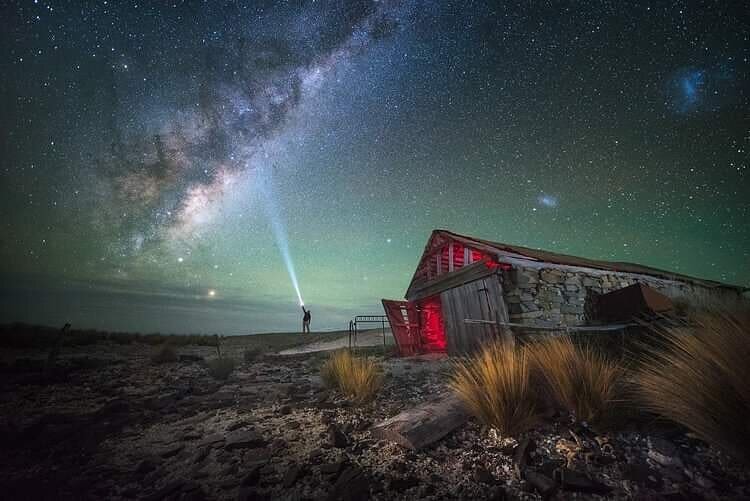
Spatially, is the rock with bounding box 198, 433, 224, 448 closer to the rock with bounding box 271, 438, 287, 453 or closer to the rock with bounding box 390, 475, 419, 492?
the rock with bounding box 271, 438, 287, 453

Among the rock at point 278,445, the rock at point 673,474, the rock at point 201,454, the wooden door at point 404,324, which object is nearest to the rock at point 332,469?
the rock at point 278,445

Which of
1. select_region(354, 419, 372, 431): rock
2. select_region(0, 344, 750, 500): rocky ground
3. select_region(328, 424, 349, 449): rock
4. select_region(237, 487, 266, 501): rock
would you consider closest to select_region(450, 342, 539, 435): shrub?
select_region(0, 344, 750, 500): rocky ground

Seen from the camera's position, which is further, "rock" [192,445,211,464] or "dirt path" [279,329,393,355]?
"dirt path" [279,329,393,355]

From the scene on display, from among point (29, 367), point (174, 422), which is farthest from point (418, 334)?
point (29, 367)

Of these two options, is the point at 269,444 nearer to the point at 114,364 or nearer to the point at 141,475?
the point at 141,475

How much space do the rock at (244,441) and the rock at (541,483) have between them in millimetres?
3019

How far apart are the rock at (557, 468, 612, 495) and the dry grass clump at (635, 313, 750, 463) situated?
2.85 ft

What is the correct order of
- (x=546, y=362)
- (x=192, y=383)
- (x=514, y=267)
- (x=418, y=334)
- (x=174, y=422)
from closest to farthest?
(x=546, y=362)
(x=174, y=422)
(x=192, y=383)
(x=514, y=267)
(x=418, y=334)

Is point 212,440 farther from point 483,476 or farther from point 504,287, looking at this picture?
point 504,287

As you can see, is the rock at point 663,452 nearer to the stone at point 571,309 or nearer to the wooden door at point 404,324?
the stone at point 571,309

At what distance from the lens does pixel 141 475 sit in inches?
125

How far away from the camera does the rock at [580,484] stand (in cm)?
222

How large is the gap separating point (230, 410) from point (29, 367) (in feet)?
26.2

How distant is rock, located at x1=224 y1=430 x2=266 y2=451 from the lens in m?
3.57
